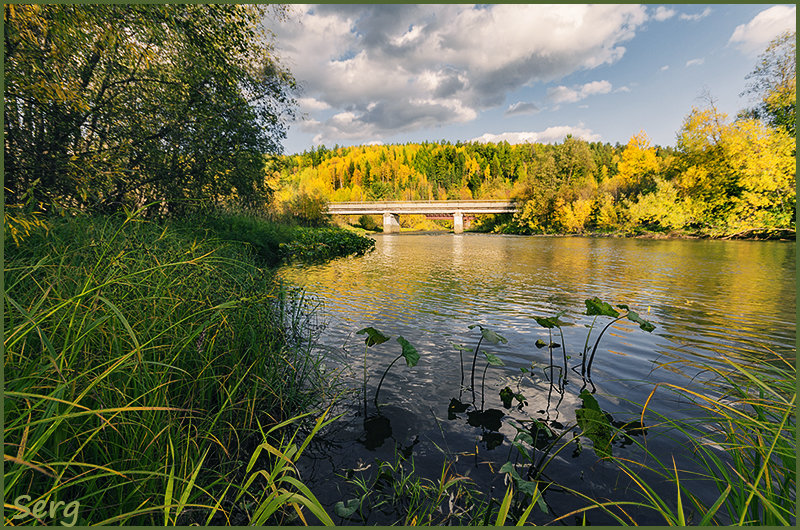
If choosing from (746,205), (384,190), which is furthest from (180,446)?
(384,190)

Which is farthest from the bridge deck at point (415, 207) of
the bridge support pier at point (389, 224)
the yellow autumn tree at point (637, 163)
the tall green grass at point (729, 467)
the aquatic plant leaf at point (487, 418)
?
the tall green grass at point (729, 467)

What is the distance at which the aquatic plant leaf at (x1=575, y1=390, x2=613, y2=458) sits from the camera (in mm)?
2775

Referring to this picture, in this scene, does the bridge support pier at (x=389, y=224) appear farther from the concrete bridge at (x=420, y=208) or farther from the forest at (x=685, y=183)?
the forest at (x=685, y=183)

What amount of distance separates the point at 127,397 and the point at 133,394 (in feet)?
0.20

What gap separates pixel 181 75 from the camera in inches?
339

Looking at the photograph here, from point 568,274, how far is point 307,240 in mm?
14912

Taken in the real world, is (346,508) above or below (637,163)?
below

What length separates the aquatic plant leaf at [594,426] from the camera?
9.11ft

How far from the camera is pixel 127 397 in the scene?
84.4 inches

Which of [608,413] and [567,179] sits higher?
[567,179]

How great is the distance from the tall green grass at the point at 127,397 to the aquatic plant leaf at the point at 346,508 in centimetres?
62

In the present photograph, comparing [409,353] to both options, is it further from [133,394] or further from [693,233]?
[693,233]

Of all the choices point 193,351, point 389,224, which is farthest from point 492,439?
point 389,224

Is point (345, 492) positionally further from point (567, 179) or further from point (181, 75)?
point (567, 179)
